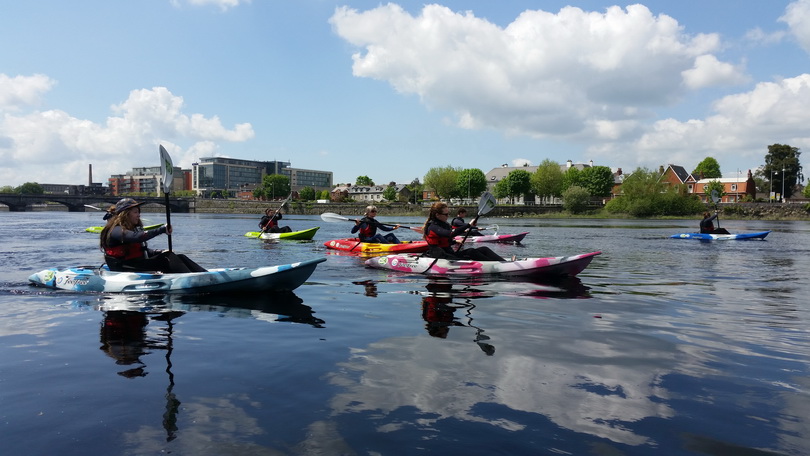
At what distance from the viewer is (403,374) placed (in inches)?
243

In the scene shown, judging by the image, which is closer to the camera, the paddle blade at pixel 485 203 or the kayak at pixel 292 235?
the paddle blade at pixel 485 203

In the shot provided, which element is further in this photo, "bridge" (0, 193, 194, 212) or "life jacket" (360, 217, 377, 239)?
"bridge" (0, 193, 194, 212)

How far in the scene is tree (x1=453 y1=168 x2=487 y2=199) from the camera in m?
129

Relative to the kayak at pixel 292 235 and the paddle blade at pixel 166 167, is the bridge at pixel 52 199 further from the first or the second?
the paddle blade at pixel 166 167

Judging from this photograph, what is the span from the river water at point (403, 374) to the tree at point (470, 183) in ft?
386

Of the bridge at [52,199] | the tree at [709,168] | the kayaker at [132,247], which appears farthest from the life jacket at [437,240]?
the tree at [709,168]

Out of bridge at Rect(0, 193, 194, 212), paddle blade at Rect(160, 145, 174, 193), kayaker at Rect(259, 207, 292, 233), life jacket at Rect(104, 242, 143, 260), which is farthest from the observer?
bridge at Rect(0, 193, 194, 212)

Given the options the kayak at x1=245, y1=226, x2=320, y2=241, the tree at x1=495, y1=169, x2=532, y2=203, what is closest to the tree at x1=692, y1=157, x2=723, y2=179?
the tree at x1=495, y1=169, x2=532, y2=203

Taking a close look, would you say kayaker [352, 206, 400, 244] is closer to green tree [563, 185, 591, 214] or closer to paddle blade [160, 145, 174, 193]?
paddle blade [160, 145, 174, 193]

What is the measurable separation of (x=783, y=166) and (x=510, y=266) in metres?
125

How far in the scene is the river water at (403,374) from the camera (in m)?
4.52

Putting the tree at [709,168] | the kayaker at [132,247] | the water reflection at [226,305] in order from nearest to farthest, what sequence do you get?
the water reflection at [226,305] → the kayaker at [132,247] → the tree at [709,168]

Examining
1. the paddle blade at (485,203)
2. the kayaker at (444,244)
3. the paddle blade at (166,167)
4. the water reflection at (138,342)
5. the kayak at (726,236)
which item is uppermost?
the paddle blade at (166,167)

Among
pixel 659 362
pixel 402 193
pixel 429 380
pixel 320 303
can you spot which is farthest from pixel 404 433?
pixel 402 193
